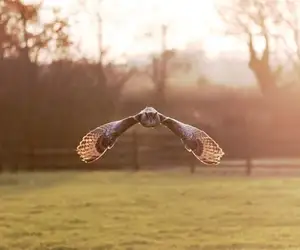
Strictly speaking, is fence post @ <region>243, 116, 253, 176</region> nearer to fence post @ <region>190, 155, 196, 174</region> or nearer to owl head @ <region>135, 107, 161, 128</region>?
fence post @ <region>190, 155, 196, 174</region>

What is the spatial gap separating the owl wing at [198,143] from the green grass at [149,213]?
4.74 m

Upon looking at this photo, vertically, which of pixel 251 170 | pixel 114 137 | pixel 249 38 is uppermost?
pixel 249 38

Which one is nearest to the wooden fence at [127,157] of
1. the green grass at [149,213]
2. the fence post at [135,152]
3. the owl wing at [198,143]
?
the fence post at [135,152]

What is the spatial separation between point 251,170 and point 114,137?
17.5m

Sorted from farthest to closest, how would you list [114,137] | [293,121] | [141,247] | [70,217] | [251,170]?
[293,121]
[251,170]
[70,217]
[141,247]
[114,137]

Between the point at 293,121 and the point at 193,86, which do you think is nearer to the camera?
the point at 293,121

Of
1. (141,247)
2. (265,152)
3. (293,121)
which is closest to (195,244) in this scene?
(141,247)

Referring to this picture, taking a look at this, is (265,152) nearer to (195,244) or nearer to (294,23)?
(294,23)

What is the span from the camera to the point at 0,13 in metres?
28.8

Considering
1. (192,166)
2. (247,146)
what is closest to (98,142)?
(192,166)

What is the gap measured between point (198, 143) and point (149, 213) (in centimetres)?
813

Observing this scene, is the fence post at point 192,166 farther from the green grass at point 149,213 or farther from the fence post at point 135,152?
the green grass at point 149,213

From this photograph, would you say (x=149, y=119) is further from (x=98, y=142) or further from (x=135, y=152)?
(x=135, y=152)

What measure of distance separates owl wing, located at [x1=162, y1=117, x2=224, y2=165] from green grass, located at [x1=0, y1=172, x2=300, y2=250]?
4.74 m
